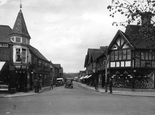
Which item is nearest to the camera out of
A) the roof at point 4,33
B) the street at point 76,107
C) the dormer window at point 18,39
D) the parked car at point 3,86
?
the street at point 76,107

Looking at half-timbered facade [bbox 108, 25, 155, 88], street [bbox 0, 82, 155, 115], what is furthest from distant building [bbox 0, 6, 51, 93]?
half-timbered facade [bbox 108, 25, 155, 88]

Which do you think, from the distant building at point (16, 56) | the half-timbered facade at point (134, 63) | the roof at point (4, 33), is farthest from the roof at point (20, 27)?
the half-timbered facade at point (134, 63)

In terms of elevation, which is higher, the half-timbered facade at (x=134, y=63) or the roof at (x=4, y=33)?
the roof at (x=4, y=33)

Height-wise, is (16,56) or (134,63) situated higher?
(16,56)

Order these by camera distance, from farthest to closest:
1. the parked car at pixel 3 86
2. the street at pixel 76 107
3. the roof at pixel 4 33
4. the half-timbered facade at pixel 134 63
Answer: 1. the half-timbered facade at pixel 134 63
2. the roof at pixel 4 33
3. the parked car at pixel 3 86
4. the street at pixel 76 107

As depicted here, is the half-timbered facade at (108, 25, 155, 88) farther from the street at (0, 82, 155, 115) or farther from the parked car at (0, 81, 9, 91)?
the parked car at (0, 81, 9, 91)

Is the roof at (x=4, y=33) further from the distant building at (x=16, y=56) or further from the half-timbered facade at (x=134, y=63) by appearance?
the half-timbered facade at (x=134, y=63)

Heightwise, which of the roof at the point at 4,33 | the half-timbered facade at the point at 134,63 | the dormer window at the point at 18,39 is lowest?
the half-timbered facade at the point at 134,63

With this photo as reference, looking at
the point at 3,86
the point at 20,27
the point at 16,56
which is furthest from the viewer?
the point at 20,27

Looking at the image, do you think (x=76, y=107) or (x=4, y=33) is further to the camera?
(x=4, y=33)

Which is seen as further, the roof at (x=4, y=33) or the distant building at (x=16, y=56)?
the roof at (x=4, y=33)

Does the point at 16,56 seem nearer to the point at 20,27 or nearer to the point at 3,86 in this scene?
the point at 20,27

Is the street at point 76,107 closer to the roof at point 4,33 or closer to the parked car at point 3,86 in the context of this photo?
the parked car at point 3,86

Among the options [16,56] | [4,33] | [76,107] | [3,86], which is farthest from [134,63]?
[76,107]
